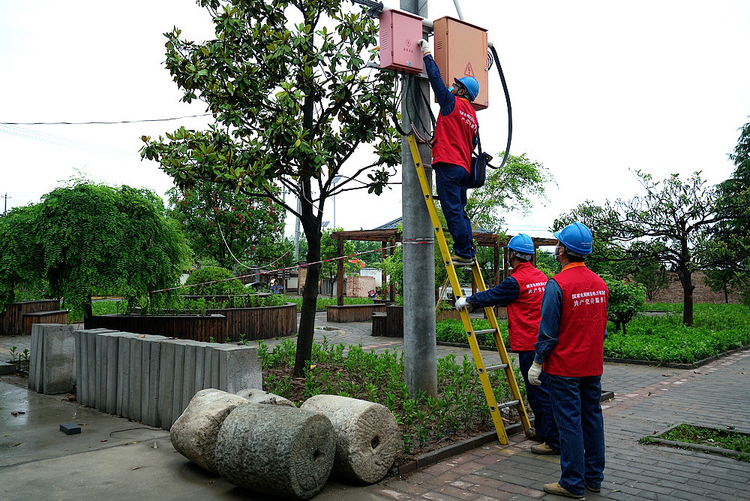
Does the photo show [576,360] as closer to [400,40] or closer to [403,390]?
[403,390]

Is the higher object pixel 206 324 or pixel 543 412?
pixel 206 324

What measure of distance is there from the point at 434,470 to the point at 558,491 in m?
1.04

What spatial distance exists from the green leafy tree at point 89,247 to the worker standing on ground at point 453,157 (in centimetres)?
506

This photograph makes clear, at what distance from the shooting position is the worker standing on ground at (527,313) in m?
5.31

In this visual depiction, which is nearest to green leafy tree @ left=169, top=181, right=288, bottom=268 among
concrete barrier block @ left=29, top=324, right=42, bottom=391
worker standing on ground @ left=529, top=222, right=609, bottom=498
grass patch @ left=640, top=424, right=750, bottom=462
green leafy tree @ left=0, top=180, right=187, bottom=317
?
green leafy tree @ left=0, top=180, right=187, bottom=317

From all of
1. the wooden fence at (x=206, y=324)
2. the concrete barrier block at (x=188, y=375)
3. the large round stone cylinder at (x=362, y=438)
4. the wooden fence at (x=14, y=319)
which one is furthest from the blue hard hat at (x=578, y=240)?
the wooden fence at (x=14, y=319)

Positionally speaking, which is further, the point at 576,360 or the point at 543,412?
the point at 543,412

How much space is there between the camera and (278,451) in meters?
3.98

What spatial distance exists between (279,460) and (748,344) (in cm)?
1459

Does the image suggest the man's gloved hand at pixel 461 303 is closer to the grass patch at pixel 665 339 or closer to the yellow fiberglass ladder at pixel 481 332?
the yellow fiberglass ladder at pixel 481 332

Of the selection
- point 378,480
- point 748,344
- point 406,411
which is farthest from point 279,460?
point 748,344

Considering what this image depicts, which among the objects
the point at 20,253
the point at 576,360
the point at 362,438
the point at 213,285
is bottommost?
the point at 362,438

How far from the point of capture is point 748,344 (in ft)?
47.2

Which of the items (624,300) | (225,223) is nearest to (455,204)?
(624,300)
